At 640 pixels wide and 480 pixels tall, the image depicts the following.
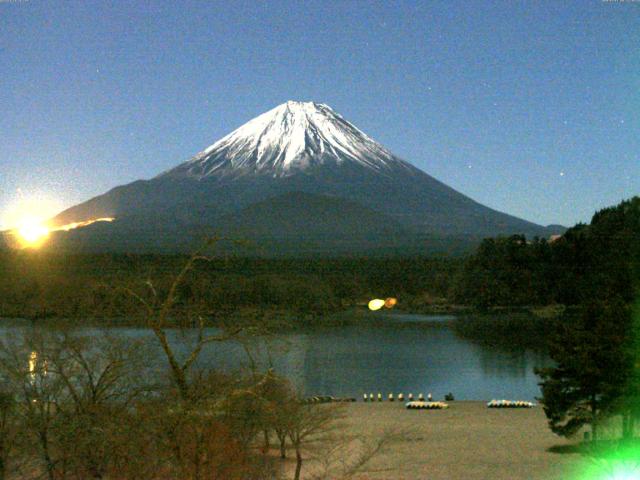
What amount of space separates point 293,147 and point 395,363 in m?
94.5

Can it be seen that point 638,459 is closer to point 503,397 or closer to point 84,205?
point 503,397

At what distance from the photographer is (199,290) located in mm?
42625

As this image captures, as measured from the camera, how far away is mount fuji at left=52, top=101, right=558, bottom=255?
9035 centimetres

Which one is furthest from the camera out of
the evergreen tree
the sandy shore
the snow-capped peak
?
the snow-capped peak

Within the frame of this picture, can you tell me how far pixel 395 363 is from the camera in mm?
31688

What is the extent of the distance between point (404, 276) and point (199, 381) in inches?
2396

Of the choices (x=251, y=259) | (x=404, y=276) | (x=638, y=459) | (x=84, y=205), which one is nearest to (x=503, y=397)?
(x=638, y=459)

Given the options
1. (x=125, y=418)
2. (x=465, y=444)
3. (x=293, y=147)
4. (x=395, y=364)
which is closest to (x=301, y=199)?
(x=293, y=147)

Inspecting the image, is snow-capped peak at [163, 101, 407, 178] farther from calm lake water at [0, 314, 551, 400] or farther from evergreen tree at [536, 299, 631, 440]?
evergreen tree at [536, 299, 631, 440]

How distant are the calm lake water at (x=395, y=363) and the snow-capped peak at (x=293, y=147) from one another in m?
78.1

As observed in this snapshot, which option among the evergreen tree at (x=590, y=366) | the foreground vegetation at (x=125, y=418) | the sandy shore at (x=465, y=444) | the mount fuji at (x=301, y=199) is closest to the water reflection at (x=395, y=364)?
the sandy shore at (x=465, y=444)

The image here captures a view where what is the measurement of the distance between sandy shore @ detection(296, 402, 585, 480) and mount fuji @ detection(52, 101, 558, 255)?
56.4 metres

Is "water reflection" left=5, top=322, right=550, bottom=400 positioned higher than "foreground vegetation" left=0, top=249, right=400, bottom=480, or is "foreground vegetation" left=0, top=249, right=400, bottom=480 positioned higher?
"foreground vegetation" left=0, top=249, right=400, bottom=480

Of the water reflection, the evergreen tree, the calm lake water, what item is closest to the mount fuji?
the calm lake water
